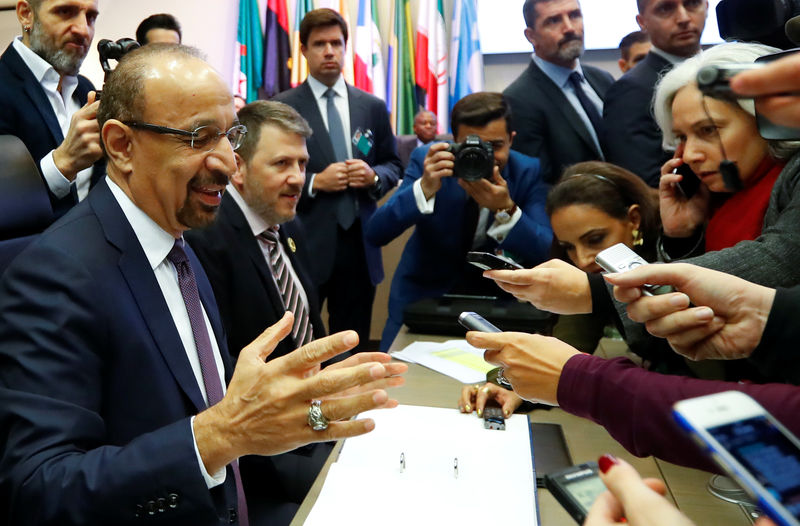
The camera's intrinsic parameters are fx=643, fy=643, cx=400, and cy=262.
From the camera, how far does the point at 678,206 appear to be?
60.9 inches

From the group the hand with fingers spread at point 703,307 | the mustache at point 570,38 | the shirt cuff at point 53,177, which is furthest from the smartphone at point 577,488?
the mustache at point 570,38

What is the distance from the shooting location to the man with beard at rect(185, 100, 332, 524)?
1.83 metres

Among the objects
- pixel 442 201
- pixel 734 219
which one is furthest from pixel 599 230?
pixel 442 201

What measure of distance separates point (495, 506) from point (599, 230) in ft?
3.21

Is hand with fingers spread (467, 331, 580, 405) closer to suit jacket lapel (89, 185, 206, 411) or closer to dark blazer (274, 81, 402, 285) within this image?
suit jacket lapel (89, 185, 206, 411)

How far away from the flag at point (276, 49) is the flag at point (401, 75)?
76cm

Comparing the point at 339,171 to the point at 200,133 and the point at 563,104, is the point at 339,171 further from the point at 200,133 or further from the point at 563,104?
the point at 200,133

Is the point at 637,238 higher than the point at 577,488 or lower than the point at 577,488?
higher

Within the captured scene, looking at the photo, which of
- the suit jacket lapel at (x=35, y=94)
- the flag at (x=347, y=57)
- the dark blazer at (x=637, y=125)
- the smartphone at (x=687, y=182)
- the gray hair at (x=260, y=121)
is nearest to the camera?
the smartphone at (x=687, y=182)

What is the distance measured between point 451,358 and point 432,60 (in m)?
3.42

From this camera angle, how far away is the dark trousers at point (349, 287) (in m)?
2.93

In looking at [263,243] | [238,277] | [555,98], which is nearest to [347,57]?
[555,98]

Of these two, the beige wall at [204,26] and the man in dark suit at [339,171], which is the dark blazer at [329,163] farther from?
the beige wall at [204,26]

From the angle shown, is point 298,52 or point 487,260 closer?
point 487,260
